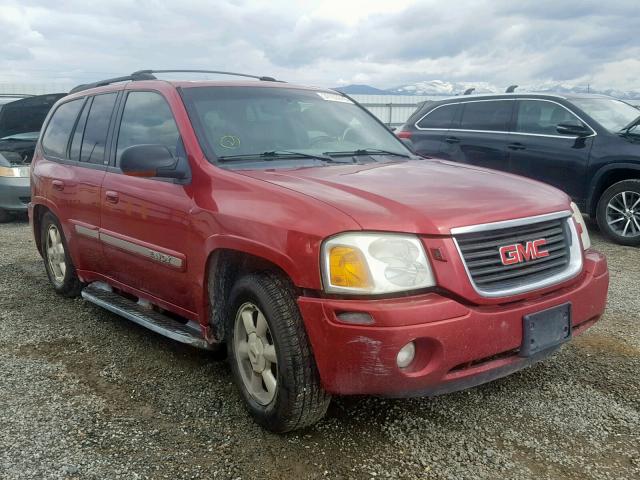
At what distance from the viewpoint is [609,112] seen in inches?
292

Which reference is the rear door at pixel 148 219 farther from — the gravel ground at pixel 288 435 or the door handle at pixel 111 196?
the gravel ground at pixel 288 435

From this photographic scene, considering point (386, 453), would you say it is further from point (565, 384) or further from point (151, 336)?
point (151, 336)

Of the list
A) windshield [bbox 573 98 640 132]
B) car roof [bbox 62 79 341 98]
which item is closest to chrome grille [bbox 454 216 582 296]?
car roof [bbox 62 79 341 98]

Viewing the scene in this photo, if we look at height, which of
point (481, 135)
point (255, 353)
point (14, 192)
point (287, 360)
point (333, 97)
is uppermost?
point (333, 97)

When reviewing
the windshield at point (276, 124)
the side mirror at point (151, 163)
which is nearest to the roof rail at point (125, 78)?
the windshield at point (276, 124)

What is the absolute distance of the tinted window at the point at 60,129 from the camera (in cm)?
478

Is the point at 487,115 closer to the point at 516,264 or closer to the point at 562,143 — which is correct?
the point at 562,143

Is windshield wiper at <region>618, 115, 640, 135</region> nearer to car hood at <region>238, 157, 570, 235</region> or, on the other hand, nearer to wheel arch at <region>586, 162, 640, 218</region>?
wheel arch at <region>586, 162, 640, 218</region>

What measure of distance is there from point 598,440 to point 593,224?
601 cm

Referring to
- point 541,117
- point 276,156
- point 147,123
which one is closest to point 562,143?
point 541,117

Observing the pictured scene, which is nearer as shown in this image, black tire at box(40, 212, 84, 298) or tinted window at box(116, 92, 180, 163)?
tinted window at box(116, 92, 180, 163)

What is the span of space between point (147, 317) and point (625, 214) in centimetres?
548

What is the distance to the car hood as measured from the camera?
2.51 metres

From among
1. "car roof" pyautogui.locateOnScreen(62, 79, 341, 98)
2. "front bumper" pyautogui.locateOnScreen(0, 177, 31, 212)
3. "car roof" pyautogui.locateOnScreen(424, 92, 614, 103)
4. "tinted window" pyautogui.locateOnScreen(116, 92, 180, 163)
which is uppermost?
"car roof" pyautogui.locateOnScreen(62, 79, 341, 98)
